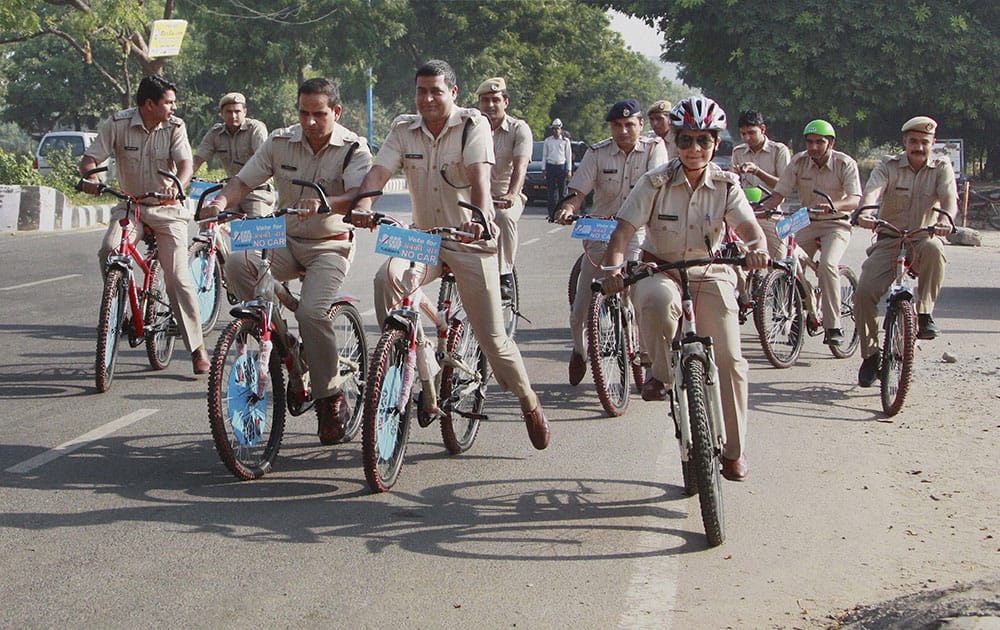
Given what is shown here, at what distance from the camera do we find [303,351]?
6.43 meters

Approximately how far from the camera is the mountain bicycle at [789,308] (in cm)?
989

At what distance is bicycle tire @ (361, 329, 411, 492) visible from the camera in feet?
18.3

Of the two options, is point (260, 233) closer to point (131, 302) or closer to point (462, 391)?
point (462, 391)

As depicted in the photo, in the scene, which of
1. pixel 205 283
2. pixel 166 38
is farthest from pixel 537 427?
pixel 166 38

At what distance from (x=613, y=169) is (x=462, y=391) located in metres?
3.23

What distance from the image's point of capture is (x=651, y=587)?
186 inches

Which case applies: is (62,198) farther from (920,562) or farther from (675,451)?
(920,562)

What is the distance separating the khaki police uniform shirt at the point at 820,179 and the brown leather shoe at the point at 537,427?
458 centimetres

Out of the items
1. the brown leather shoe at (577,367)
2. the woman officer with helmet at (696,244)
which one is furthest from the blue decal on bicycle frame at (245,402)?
the brown leather shoe at (577,367)

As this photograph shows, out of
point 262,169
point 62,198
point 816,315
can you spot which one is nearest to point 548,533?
point 262,169

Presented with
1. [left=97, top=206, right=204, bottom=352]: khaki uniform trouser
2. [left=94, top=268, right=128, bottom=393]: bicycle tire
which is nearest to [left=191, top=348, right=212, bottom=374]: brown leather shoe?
[left=97, top=206, right=204, bottom=352]: khaki uniform trouser

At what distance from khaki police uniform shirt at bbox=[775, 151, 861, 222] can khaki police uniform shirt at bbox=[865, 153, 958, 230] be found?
1.05m

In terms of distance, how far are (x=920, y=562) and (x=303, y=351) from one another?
307 centimetres

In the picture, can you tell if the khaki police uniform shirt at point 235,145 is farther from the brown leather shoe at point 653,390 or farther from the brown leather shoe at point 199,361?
the brown leather shoe at point 653,390
